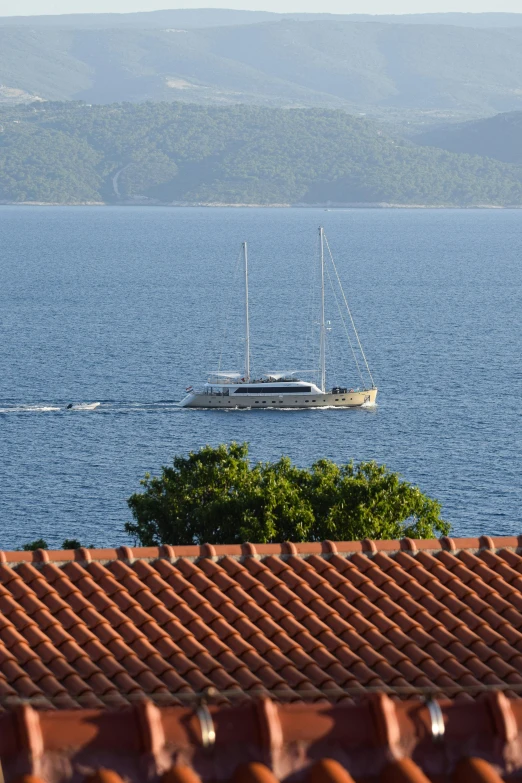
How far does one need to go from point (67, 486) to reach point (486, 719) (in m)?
62.4

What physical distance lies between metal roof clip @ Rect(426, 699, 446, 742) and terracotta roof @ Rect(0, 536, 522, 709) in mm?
1988

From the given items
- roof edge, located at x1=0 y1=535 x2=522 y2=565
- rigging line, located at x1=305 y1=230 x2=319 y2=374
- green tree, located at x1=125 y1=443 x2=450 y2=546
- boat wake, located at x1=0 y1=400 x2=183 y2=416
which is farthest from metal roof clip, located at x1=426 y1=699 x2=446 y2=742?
rigging line, located at x1=305 y1=230 x2=319 y2=374

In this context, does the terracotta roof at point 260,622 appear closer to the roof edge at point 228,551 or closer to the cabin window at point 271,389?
the roof edge at point 228,551

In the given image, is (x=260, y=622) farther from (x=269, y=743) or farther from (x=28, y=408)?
(x=28, y=408)

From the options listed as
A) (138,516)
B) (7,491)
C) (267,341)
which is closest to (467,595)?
(138,516)

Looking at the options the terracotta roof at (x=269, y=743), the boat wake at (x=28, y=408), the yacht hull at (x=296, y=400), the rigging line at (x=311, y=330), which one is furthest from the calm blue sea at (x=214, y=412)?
the terracotta roof at (x=269, y=743)

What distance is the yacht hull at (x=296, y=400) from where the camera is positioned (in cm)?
9300

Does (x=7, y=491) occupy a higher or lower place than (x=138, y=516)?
higher

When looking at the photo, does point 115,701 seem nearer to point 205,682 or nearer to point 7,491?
point 205,682

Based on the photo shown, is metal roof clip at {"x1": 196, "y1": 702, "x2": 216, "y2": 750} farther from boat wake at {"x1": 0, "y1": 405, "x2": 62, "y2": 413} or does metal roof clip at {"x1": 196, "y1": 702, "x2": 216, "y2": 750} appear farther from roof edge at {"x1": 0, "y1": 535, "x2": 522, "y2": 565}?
boat wake at {"x1": 0, "y1": 405, "x2": 62, "y2": 413}

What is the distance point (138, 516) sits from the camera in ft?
116

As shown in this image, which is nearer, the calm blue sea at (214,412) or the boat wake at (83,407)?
the calm blue sea at (214,412)

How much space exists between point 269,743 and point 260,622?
4.72m

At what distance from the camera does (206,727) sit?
260 inches
